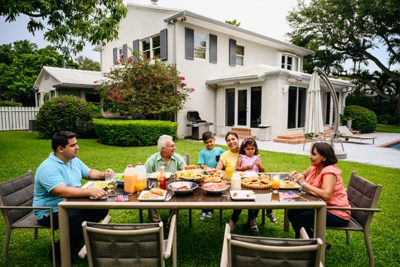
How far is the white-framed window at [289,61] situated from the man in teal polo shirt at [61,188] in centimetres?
1809

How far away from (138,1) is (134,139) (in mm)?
9892

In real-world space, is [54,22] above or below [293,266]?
above

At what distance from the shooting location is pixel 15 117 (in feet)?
59.8

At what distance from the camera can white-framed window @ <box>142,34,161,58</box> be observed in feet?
47.1

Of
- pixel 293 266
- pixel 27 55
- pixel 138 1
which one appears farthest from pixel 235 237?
pixel 27 55

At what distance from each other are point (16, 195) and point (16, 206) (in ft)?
0.80

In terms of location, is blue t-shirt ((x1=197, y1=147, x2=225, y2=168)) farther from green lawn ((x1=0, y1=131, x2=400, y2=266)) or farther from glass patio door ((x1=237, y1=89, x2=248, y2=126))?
glass patio door ((x1=237, y1=89, x2=248, y2=126))

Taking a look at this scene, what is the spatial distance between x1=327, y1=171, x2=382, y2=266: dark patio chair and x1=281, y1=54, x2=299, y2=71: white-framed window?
17074mm

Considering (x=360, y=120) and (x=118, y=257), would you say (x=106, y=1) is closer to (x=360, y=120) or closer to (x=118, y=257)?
(x=118, y=257)

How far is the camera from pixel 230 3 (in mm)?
24703

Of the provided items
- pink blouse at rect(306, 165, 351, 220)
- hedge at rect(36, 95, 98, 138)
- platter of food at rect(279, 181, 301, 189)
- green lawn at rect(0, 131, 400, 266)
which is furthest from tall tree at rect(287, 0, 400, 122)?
platter of food at rect(279, 181, 301, 189)

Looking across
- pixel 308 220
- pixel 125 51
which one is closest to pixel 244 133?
pixel 125 51

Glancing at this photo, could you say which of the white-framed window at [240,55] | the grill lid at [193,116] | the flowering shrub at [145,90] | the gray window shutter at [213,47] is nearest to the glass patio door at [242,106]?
the grill lid at [193,116]

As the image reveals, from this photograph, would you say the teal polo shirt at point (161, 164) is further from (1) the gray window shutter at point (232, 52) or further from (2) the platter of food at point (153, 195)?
(1) the gray window shutter at point (232, 52)
